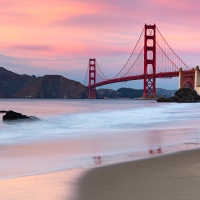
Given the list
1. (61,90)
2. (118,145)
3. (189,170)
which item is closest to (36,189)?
(189,170)

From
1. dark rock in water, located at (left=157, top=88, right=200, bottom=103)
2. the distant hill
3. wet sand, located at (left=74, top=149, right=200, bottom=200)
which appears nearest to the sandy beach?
wet sand, located at (left=74, top=149, right=200, bottom=200)

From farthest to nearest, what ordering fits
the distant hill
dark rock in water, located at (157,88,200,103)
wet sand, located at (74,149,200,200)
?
the distant hill, dark rock in water, located at (157,88,200,103), wet sand, located at (74,149,200,200)

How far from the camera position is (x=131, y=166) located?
4.62m

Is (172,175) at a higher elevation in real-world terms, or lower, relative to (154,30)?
lower

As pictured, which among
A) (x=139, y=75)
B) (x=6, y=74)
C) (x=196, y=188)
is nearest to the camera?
(x=196, y=188)

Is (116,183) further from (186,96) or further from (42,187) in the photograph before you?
(186,96)

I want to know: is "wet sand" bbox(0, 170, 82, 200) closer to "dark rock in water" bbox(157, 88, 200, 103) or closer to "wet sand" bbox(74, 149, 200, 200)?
"wet sand" bbox(74, 149, 200, 200)

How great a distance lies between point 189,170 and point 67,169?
4.43ft

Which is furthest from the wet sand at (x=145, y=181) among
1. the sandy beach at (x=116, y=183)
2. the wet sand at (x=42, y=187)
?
the wet sand at (x=42, y=187)

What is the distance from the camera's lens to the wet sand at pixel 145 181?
3158 millimetres

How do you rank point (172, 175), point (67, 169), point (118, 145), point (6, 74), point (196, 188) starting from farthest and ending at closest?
point (6, 74)
point (118, 145)
point (67, 169)
point (172, 175)
point (196, 188)

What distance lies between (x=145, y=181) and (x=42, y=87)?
118 meters

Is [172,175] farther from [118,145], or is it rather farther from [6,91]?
[6,91]

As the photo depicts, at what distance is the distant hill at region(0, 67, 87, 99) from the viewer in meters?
118
